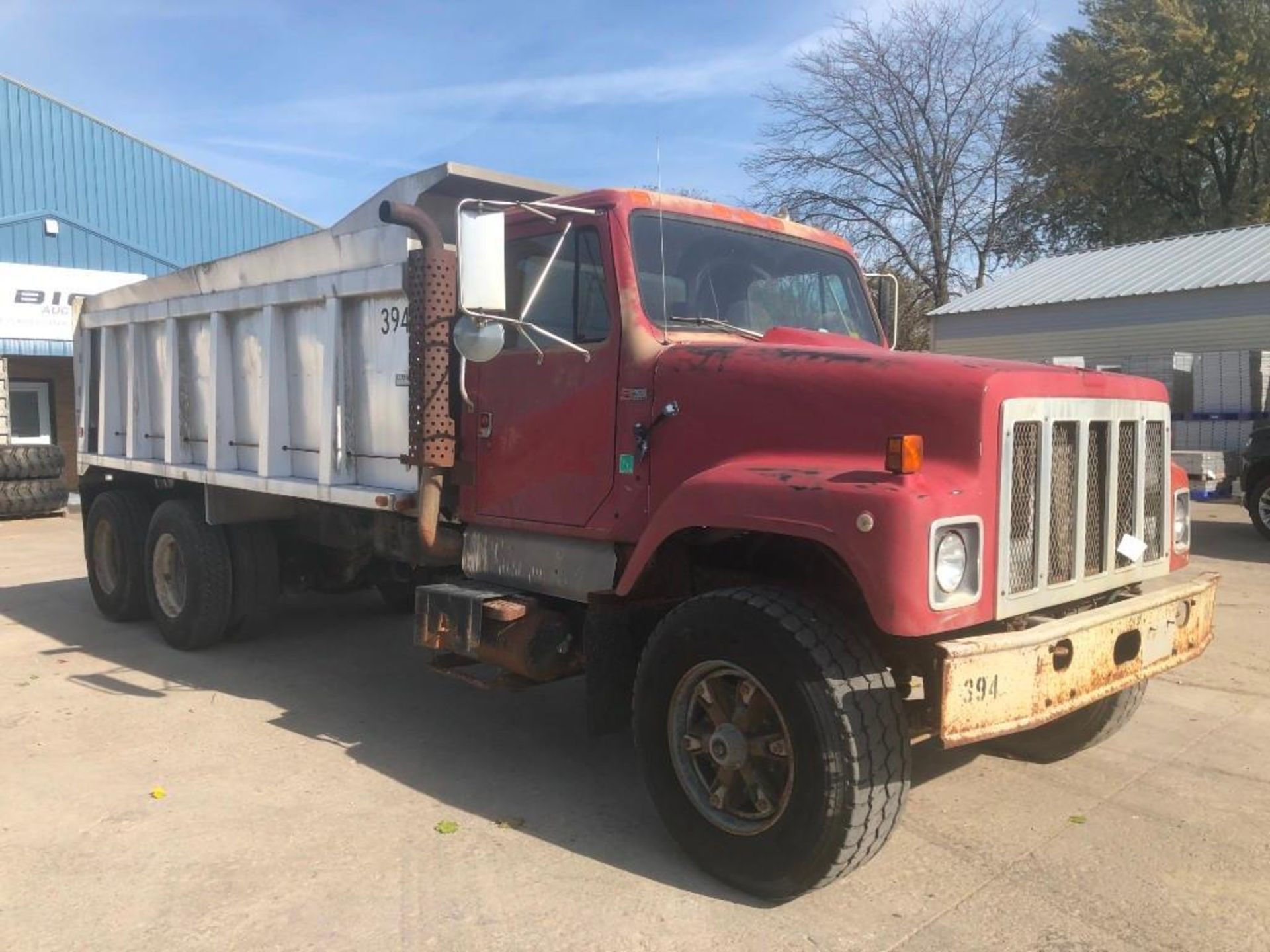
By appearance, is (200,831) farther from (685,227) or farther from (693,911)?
(685,227)

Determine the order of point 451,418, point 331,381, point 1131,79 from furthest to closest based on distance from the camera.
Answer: point 1131,79
point 331,381
point 451,418

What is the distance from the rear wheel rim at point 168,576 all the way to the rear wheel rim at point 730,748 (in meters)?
4.65

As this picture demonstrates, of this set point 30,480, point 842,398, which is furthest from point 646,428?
point 30,480

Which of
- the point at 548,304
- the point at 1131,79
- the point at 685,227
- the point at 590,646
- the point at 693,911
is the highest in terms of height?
the point at 1131,79

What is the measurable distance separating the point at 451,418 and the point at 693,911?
253cm

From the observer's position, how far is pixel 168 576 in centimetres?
733

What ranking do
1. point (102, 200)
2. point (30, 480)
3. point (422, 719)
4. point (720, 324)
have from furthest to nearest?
1. point (102, 200)
2. point (30, 480)
3. point (422, 719)
4. point (720, 324)

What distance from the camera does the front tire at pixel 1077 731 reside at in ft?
15.2

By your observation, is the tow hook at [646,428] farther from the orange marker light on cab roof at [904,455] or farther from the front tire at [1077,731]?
the front tire at [1077,731]

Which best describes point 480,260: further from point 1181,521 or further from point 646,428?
point 1181,521

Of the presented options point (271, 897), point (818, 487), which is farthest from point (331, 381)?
point (818, 487)

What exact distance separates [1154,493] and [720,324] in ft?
6.24

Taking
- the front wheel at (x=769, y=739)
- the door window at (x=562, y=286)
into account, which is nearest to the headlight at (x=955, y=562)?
the front wheel at (x=769, y=739)

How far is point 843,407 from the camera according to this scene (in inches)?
142
